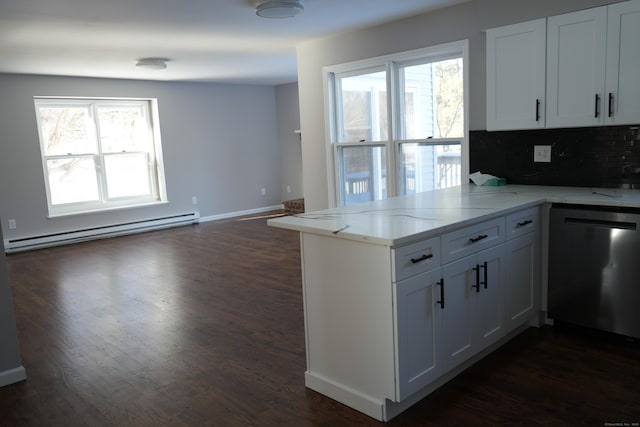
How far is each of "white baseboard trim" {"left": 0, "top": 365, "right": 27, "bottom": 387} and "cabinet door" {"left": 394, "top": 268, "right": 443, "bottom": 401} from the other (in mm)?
2175

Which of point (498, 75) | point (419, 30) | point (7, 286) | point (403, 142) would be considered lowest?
point (7, 286)

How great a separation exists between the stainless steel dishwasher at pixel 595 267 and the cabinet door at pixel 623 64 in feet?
2.38

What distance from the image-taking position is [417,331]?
2.24m

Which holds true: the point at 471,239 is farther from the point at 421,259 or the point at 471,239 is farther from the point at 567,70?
the point at 567,70

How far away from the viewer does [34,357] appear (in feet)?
10.5

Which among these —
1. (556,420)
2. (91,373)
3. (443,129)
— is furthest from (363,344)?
(443,129)

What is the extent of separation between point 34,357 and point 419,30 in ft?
13.0

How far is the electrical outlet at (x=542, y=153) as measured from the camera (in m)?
3.68

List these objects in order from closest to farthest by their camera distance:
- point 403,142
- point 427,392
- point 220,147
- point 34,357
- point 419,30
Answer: point 427,392 → point 34,357 → point 419,30 → point 403,142 → point 220,147

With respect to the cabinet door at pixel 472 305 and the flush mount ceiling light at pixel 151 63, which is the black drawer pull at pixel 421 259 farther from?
the flush mount ceiling light at pixel 151 63

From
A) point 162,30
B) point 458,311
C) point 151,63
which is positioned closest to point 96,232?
point 151,63

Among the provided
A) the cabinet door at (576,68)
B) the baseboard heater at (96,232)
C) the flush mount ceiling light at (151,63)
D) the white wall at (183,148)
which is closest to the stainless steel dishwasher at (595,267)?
the cabinet door at (576,68)

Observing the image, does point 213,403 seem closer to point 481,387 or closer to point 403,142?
point 481,387

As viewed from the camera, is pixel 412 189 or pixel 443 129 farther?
pixel 412 189
